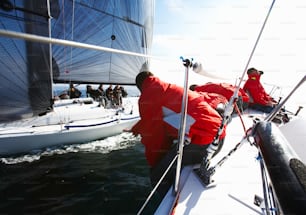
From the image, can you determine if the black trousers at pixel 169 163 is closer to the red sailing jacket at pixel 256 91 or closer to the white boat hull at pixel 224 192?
the white boat hull at pixel 224 192

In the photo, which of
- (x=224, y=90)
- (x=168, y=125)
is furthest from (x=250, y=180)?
(x=224, y=90)

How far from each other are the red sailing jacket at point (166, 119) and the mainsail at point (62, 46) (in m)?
3.25

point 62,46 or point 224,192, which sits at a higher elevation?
point 62,46

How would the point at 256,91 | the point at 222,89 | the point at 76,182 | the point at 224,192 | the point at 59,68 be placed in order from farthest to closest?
the point at 59,68, the point at 256,91, the point at 222,89, the point at 76,182, the point at 224,192

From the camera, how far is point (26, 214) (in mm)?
2293

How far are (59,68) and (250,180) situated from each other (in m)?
5.62

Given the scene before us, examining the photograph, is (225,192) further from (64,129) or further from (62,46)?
(62,46)

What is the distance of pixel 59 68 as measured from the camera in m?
5.39

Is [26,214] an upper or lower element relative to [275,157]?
lower

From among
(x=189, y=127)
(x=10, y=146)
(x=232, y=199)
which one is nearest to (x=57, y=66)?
(x=10, y=146)

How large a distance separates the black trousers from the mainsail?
134 inches

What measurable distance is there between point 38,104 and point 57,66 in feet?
5.54

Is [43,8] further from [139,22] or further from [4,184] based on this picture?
[139,22]

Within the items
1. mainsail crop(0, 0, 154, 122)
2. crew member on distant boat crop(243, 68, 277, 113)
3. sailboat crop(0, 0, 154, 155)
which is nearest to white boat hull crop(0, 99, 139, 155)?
sailboat crop(0, 0, 154, 155)
